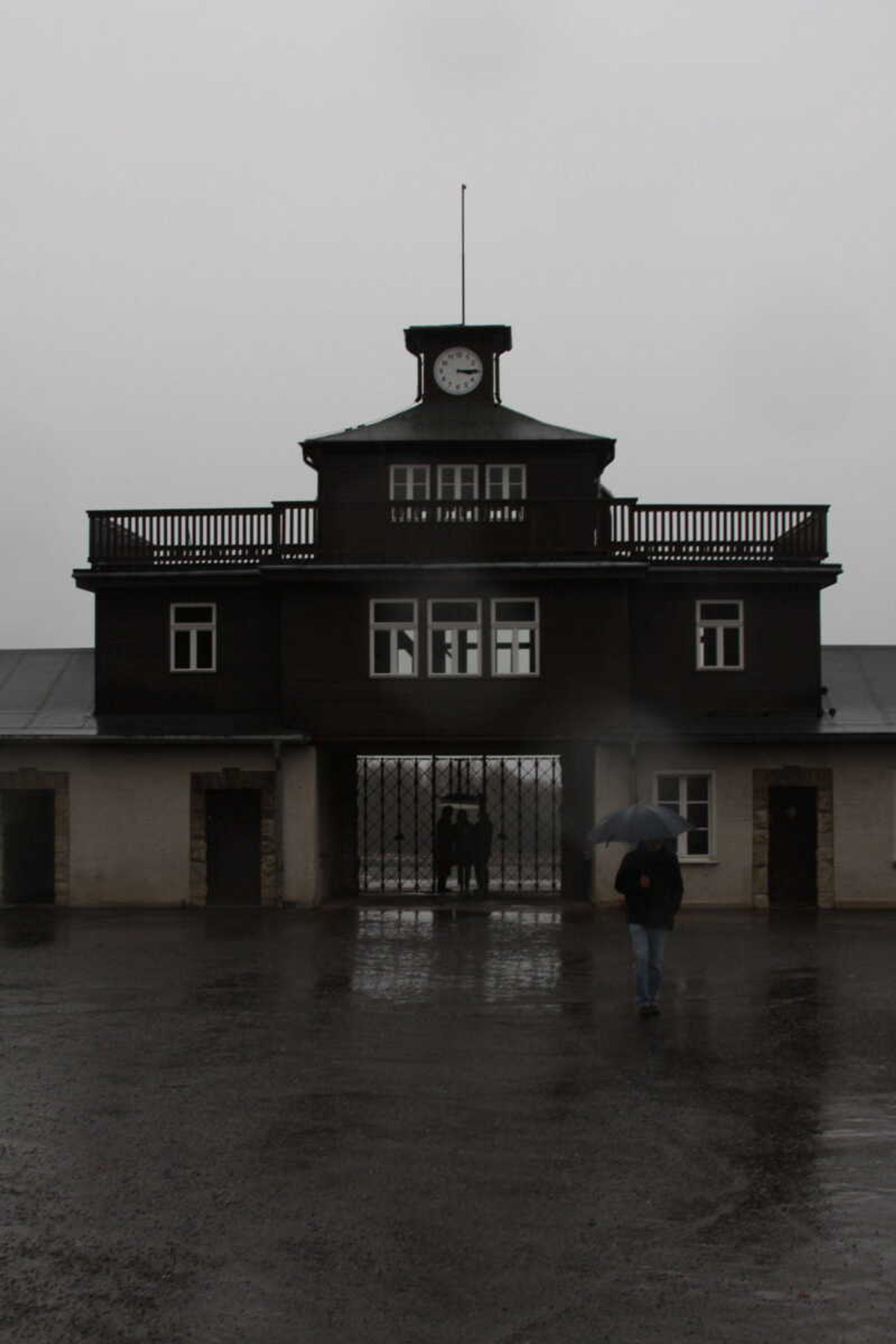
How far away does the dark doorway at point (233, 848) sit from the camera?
1029 inches

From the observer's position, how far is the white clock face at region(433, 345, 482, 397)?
3069 cm

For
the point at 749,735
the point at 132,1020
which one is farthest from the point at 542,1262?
the point at 749,735

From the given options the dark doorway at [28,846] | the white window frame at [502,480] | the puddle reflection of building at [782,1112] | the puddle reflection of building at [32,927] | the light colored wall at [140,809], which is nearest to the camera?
the puddle reflection of building at [782,1112]

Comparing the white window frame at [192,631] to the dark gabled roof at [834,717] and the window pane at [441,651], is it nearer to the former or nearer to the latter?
the window pane at [441,651]

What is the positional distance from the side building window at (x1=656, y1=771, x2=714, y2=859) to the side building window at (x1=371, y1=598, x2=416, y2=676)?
15.9ft

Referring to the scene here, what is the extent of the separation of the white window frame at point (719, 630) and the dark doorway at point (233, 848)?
8.31 m

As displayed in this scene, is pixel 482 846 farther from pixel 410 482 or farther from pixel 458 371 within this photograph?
pixel 458 371

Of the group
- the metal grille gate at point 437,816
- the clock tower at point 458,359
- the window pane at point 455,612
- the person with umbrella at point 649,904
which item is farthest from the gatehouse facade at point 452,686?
the person with umbrella at point 649,904

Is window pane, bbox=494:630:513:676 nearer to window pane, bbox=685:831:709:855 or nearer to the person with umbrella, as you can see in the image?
window pane, bbox=685:831:709:855

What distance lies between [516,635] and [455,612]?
1.14m

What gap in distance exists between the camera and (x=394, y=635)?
86.9 ft

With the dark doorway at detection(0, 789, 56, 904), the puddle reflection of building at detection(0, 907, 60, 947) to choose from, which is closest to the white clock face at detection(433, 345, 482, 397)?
the dark doorway at detection(0, 789, 56, 904)

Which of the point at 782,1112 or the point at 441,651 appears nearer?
the point at 782,1112

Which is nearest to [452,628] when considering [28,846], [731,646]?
[731,646]
